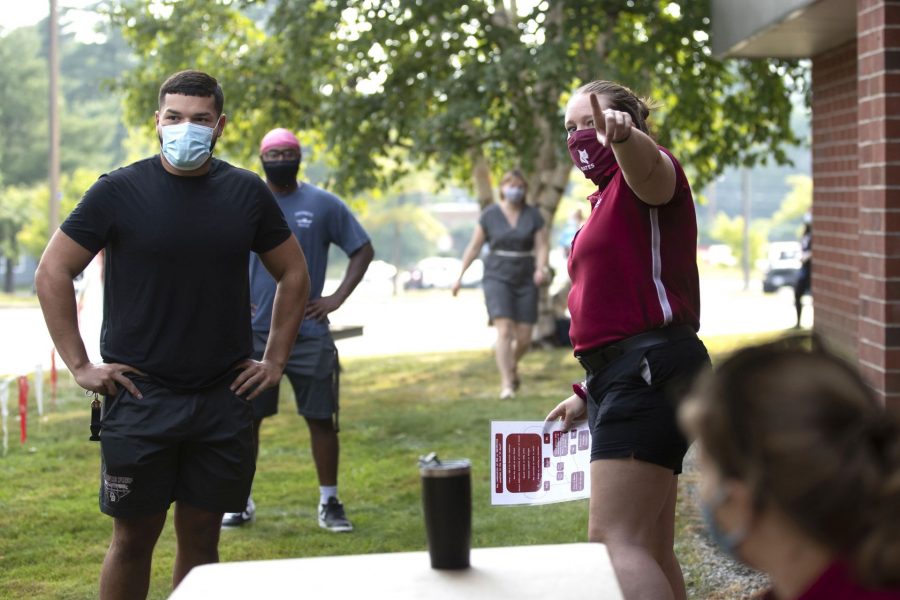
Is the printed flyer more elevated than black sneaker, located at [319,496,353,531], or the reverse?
the printed flyer

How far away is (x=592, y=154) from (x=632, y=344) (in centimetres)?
54

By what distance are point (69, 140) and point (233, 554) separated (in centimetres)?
6047

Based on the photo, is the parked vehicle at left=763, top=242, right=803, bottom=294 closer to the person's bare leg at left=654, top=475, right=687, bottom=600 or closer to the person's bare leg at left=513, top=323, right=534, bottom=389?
the person's bare leg at left=513, top=323, right=534, bottom=389

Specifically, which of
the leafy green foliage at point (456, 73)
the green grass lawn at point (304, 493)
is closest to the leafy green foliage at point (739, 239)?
the leafy green foliage at point (456, 73)

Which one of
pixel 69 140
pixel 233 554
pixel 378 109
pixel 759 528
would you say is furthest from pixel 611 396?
pixel 69 140

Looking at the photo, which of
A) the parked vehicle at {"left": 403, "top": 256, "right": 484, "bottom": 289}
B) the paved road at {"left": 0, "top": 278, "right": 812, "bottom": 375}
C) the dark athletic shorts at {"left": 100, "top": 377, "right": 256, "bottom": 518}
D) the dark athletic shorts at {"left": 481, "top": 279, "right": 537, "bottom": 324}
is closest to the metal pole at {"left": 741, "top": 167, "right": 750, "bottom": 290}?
the paved road at {"left": 0, "top": 278, "right": 812, "bottom": 375}

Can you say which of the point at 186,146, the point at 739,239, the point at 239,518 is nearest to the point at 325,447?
the point at 239,518

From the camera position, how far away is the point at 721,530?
2.00 meters

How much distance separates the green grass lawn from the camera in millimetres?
6863

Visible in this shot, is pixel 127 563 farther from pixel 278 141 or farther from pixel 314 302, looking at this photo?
pixel 278 141

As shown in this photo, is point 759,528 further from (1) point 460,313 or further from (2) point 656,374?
(1) point 460,313

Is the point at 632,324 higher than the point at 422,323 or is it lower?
higher

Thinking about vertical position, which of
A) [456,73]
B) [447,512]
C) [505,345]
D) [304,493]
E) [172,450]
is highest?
[456,73]

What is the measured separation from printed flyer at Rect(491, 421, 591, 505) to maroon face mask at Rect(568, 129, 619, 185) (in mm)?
727
